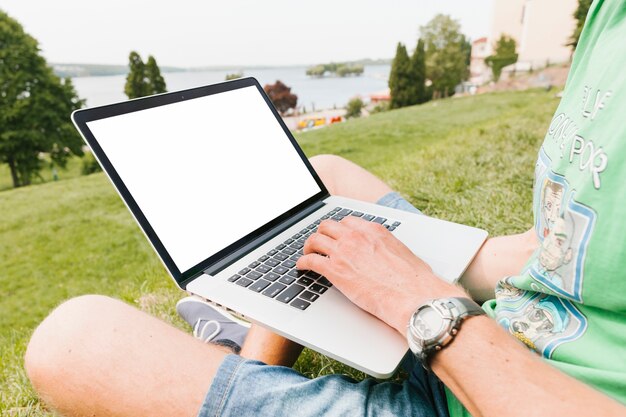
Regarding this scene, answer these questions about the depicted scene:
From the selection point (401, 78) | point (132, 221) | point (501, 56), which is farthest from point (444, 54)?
point (132, 221)

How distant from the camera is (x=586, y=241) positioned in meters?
0.70

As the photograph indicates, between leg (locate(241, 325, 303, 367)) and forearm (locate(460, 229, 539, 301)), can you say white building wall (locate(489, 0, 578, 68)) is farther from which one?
leg (locate(241, 325, 303, 367))

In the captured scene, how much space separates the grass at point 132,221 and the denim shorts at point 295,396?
0.56 meters

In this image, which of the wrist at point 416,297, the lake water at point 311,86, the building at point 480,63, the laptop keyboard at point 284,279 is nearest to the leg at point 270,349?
the laptop keyboard at point 284,279

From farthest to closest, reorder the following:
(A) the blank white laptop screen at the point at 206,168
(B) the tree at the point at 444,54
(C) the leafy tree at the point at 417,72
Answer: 1. (B) the tree at the point at 444,54
2. (C) the leafy tree at the point at 417,72
3. (A) the blank white laptop screen at the point at 206,168

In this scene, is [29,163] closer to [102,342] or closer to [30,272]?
[30,272]

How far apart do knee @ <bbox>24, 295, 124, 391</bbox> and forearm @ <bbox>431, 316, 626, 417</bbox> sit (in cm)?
77

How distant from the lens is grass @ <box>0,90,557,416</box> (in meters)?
2.37

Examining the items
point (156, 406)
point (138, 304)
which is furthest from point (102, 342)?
point (138, 304)

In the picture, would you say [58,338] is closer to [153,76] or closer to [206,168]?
[206,168]

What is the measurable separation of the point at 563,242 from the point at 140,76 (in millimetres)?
27817

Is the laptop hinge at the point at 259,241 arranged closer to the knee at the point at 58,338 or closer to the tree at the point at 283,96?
the knee at the point at 58,338

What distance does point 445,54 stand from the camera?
3575cm

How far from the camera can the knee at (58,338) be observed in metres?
0.89
